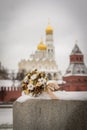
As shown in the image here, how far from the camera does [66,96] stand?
2.53 metres

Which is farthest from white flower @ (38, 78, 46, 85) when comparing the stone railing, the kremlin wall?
the kremlin wall

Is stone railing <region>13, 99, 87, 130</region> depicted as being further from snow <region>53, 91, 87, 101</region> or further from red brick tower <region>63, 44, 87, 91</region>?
red brick tower <region>63, 44, 87, 91</region>

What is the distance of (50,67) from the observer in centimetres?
496

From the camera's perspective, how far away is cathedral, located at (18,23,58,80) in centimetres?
498

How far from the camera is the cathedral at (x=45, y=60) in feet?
16.3

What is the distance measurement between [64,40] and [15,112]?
7.39ft

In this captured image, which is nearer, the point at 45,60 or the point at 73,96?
the point at 73,96

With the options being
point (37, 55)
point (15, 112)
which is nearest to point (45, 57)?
point (37, 55)

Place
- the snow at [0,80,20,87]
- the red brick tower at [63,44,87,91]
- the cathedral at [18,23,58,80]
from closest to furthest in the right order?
the red brick tower at [63,44,87,91] < the cathedral at [18,23,58,80] < the snow at [0,80,20,87]

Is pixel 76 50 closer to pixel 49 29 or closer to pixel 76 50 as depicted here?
pixel 76 50

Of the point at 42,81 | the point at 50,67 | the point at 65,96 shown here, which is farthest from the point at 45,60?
the point at 65,96

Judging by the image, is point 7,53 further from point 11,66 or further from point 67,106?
point 67,106

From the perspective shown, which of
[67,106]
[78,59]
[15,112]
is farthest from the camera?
[78,59]

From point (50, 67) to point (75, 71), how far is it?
13.8 inches
